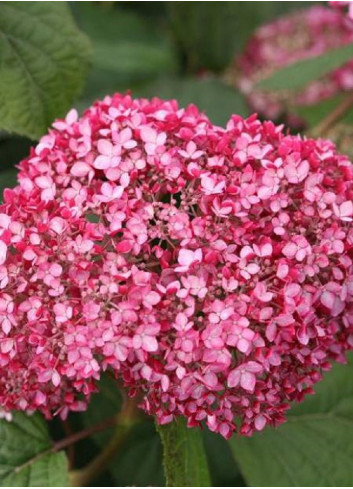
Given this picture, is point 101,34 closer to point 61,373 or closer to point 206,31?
point 206,31

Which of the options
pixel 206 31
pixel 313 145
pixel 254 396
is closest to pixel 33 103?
pixel 313 145

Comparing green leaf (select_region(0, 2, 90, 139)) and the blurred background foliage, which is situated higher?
the blurred background foliage

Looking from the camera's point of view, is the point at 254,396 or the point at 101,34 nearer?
the point at 254,396

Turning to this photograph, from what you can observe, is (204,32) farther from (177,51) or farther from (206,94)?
(206,94)

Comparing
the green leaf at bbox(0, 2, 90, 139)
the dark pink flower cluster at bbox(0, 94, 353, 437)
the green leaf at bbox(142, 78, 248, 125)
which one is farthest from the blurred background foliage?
the dark pink flower cluster at bbox(0, 94, 353, 437)

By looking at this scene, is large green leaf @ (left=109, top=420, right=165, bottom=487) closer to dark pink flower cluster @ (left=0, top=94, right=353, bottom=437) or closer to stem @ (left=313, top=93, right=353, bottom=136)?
dark pink flower cluster @ (left=0, top=94, right=353, bottom=437)

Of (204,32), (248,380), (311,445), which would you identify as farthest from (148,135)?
(204,32)
